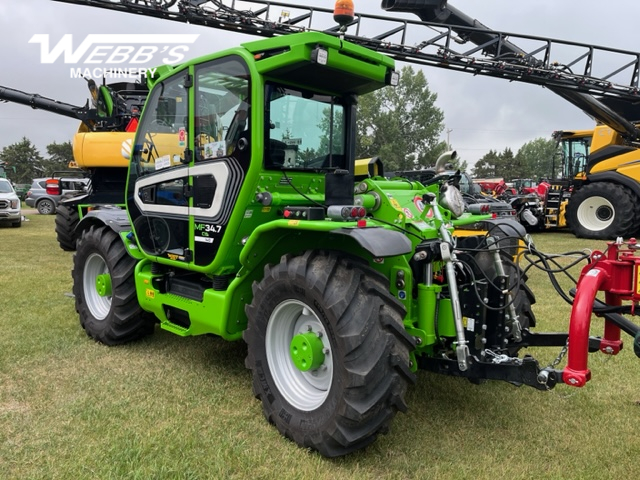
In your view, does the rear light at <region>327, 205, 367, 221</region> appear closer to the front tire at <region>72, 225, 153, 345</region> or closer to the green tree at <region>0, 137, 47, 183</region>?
the front tire at <region>72, 225, 153, 345</region>

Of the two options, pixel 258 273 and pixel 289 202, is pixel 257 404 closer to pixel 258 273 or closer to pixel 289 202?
pixel 258 273

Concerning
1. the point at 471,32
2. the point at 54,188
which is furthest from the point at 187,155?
the point at 54,188

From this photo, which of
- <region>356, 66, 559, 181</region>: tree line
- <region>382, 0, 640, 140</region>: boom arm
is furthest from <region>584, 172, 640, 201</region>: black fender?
<region>356, 66, 559, 181</region>: tree line

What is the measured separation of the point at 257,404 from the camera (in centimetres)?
362

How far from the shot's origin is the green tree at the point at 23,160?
65688 mm

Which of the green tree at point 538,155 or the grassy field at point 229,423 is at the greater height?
the green tree at point 538,155

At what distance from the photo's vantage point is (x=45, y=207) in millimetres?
23312

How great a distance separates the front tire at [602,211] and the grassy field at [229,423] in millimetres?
10124

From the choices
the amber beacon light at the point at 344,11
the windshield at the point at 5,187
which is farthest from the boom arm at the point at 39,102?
the amber beacon light at the point at 344,11

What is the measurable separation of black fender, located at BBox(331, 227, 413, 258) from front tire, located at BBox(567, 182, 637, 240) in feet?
41.6

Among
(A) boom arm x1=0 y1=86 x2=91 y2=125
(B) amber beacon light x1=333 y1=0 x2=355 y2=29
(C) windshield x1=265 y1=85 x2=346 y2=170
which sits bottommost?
(C) windshield x1=265 y1=85 x2=346 y2=170

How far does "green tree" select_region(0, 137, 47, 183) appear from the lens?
6569cm

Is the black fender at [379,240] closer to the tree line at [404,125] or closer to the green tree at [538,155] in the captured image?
the tree line at [404,125]

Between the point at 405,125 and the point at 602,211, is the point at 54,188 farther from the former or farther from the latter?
the point at 405,125
